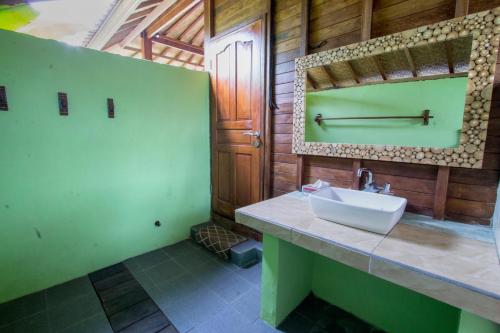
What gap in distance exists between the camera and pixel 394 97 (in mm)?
1418

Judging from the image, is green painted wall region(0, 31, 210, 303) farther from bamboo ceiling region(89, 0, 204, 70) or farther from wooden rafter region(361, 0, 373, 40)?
wooden rafter region(361, 0, 373, 40)

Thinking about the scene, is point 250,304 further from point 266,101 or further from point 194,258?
point 266,101

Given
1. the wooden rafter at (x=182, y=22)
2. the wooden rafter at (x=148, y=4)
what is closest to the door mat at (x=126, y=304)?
the wooden rafter at (x=148, y=4)

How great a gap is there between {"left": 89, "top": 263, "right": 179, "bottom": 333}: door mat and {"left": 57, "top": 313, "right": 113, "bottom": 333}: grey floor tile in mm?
29

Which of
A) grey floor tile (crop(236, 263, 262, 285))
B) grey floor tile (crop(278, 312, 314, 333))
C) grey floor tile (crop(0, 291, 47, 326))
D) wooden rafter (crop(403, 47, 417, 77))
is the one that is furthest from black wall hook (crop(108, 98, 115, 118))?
wooden rafter (crop(403, 47, 417, 77))

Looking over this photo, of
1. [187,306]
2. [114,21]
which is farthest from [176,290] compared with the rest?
[114,21]

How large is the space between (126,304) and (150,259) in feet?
1.90

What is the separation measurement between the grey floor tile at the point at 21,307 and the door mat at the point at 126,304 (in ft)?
1.03

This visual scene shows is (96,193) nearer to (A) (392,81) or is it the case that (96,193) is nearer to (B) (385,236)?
(B) (385,236)

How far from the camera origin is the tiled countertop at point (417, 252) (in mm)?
737

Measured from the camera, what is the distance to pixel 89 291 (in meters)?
1.73

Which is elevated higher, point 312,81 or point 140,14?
point 140,14

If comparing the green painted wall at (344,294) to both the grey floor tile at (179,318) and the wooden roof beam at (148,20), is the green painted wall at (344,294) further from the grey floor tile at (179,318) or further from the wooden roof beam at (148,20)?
the wooden roof beam at (148,20)

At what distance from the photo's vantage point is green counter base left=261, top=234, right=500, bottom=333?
48.9 inches
